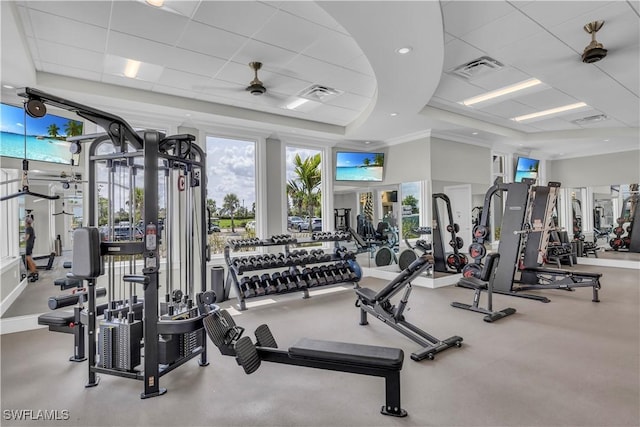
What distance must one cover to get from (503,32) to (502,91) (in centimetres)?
192

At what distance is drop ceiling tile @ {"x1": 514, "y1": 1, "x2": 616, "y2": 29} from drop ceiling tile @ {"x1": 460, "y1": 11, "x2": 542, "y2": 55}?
0.08 m

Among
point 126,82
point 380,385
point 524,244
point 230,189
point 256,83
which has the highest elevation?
point 126,82

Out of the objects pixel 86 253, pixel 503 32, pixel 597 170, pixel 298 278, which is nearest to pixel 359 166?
pixel 298 278

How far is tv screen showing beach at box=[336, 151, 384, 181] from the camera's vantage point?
24.3 feet

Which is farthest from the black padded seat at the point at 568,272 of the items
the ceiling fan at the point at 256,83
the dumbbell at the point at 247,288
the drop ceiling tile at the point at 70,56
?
the drop ceiling tile at the point at 70,56

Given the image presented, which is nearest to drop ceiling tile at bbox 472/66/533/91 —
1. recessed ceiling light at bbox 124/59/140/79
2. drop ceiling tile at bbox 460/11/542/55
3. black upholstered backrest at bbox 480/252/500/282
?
drop ceiling tile at bbox 460/11/542/55

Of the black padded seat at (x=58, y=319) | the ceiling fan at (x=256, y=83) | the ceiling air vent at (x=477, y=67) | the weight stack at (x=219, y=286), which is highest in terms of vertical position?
the ceiling air vent at (x=477, y=67)

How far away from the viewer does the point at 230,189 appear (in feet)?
19.9

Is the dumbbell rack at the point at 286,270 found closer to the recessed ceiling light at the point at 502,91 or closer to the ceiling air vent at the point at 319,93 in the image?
the ceiling air vent at the point at 319,93

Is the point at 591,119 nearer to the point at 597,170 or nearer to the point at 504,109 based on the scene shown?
the point at 504,109

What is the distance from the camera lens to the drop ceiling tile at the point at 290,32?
10.2 ft

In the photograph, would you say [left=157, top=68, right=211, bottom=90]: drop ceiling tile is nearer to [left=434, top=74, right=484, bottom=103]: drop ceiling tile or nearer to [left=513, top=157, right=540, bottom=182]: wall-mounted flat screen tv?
[left=434, top=74, right=484, bottom=103]: drop ceiling tile

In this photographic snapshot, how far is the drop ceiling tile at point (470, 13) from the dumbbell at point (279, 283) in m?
3.81

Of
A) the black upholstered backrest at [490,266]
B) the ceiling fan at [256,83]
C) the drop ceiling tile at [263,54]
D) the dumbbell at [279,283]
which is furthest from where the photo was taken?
the dumbbell at [279,283]
